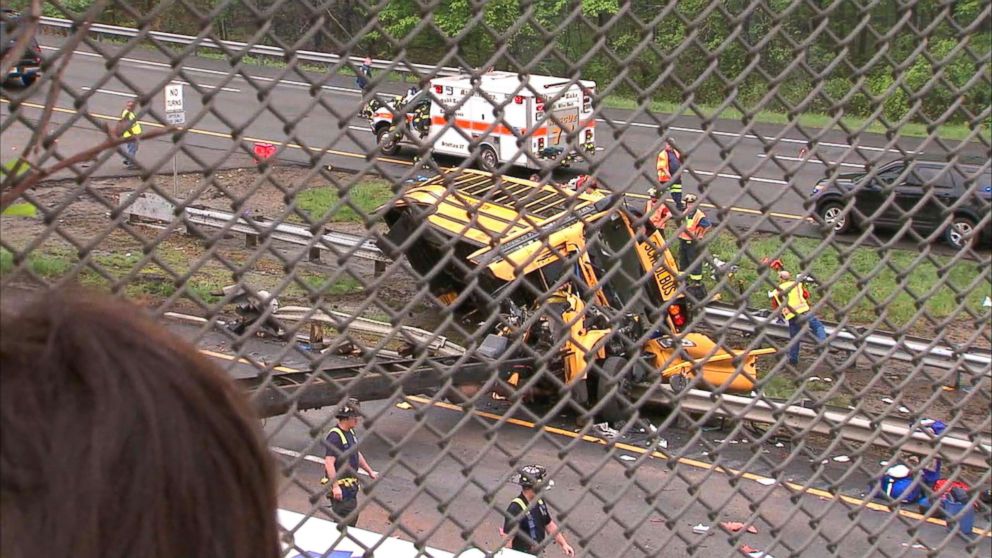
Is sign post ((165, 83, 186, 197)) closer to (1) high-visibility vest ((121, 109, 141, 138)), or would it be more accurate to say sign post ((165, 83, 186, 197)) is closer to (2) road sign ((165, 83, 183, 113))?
(2) road sign ((165, 83, 183, 113))

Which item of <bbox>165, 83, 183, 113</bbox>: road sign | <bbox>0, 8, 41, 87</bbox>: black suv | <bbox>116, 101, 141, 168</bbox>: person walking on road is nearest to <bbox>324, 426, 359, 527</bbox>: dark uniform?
<bbox>116, 101, 141, 168</bbox>: person walking on road

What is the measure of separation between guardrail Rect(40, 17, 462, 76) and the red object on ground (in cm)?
22

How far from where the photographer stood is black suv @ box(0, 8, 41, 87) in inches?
79.0

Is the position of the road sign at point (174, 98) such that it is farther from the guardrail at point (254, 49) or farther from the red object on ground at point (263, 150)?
the guardrail at point (254, 49)

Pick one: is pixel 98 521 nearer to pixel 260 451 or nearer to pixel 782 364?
pixel 260 451

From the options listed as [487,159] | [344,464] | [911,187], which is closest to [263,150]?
[487,159]

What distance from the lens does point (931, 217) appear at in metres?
4.36

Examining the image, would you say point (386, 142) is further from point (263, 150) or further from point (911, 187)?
point (911, 187)

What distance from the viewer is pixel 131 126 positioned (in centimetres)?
214

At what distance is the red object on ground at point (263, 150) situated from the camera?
2.38m

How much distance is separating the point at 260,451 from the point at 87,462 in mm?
224

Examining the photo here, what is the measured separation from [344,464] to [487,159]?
2.74 feet

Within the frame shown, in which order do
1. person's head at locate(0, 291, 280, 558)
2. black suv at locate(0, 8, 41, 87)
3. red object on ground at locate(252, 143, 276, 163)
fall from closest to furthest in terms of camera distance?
person's head at locate(0, 291, 280, 558), black suv at locate(0, 8, 41, 87), red object on ground at locate(252, 143, 276, 163)

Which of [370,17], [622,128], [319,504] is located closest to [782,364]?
[622,128]
